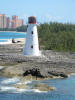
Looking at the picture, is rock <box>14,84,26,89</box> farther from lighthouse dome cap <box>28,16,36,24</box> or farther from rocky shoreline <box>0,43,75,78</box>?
lighthouse dome cap <box>28,16,36,24</box>

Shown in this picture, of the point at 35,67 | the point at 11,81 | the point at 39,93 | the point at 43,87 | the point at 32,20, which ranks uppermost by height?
the point at 32,20

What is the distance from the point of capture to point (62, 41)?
62.6 meters

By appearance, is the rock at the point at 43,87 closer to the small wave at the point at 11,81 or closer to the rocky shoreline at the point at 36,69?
the rocky shoreline at the point at 36,69

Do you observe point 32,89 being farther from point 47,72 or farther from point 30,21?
point 30,21

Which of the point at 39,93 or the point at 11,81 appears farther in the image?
the point at 11,81

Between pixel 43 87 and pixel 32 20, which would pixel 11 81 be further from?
pixel 32 20

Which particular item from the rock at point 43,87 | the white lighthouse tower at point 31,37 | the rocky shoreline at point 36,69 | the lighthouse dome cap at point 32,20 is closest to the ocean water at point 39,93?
the rock at point 43,87

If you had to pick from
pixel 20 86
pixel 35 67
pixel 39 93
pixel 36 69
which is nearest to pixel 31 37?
pixel 35 67

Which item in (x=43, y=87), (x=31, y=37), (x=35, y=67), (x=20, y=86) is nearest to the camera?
(x=43, y=87)

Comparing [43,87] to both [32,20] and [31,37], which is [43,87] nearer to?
[31,37]

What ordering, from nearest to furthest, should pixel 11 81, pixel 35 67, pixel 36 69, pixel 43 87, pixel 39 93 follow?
1. pixel 39 93
2. pixel 43 87
3. pixel 11 81
4. pixel 36 69
5. pixel 35 67

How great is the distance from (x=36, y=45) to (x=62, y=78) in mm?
13173

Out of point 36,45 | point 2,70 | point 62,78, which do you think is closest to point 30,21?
point 36,45

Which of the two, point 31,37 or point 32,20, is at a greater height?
point 32,20
